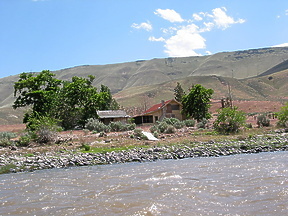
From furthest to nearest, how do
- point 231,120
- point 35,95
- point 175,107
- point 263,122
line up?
point 175,107, point 35,95, point 263,122, point 231,120

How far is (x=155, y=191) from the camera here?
9.88 metres

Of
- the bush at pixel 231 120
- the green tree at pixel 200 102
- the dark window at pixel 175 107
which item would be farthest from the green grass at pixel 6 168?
the dark window at pixel 175 107

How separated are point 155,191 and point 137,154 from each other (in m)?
9.28

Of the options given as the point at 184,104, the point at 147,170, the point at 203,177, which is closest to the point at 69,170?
the point at 147,170

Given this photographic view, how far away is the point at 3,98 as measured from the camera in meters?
184

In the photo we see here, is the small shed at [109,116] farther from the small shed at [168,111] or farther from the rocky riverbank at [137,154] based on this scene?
the rocky riverbank at [137,154]

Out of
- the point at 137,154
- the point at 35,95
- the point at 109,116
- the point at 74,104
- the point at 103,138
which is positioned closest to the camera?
the point at 137,154

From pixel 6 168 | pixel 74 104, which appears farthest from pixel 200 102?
pixel 6 168

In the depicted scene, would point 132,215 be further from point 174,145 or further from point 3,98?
point 3,98

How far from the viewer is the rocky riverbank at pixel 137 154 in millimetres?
17141

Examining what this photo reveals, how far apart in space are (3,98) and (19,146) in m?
175

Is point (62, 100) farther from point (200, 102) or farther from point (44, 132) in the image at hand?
point (200, 102)

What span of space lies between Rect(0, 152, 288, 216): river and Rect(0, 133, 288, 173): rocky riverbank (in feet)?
7.13

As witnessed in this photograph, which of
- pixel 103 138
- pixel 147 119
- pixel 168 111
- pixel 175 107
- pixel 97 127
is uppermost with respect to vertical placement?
pixel 175 107
